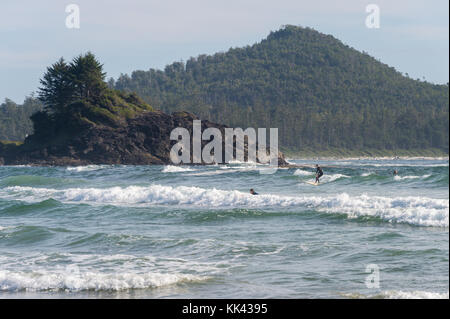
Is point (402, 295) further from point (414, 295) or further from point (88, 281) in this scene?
point (88, 281)

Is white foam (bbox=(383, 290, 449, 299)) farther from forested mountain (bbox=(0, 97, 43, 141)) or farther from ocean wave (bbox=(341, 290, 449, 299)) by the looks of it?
forested mountain (bbox=(0, 97, 43, 141))

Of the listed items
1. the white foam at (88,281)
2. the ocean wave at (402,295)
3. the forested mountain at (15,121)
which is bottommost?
the white foam at (88,281)

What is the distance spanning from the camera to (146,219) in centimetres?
2352

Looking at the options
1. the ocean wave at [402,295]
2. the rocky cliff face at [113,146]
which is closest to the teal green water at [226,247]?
the ocean wave at [402,295]

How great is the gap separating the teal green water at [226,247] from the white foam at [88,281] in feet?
0.08

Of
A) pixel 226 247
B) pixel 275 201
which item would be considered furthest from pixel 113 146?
pixel 226 247

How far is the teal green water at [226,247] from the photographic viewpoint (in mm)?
12531

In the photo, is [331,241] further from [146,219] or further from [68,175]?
[68,175]

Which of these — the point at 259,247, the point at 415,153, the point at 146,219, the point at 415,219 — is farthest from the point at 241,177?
the point at 415,153

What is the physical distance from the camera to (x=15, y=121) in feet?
581

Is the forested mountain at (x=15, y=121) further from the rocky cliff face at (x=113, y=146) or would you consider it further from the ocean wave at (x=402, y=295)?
the ocean wave at (x=402, y=295)

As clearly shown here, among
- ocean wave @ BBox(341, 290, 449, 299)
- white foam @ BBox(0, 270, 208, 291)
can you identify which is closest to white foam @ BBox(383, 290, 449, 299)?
ocean wave @ BBox(341, 290, 449, 299)

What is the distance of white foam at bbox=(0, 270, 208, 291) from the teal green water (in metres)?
0.02

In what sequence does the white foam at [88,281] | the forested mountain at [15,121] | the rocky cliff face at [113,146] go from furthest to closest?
the forested mountain at [15,121] → the rocky cliff face at [113,146] → the white foam at [88,281]
